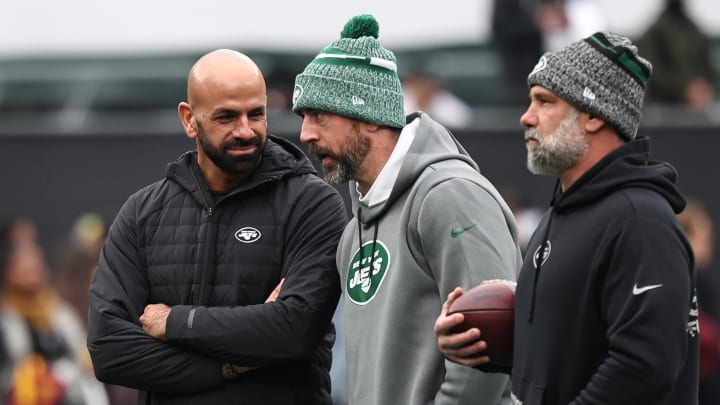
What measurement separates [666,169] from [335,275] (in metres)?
1.54

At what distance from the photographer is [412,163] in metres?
5.45

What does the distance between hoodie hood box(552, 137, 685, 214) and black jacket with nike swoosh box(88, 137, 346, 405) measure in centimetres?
132

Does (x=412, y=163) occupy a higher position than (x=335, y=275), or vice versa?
(x=412, y=163)

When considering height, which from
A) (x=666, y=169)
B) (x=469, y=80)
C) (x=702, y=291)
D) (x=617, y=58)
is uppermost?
(x=617, y=58)

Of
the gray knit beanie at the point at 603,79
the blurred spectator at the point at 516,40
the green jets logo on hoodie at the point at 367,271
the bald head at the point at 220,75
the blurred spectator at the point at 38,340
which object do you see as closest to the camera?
the gray knit beanie at the point at 603,79

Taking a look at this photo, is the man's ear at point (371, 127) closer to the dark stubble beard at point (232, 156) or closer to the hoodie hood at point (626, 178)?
the dark stubble beard at point (232, 156)

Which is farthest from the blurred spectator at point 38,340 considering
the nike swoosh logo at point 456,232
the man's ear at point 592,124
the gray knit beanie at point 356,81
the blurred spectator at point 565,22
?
the man's ear at point 592,124

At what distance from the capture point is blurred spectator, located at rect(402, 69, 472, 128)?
11.7 metres


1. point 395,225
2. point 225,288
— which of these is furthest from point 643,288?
point 225,288

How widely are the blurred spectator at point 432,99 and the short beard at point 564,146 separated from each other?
6.72 metres

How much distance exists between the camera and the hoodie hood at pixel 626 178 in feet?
15.0

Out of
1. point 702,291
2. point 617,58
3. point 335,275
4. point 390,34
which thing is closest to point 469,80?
point 390,34

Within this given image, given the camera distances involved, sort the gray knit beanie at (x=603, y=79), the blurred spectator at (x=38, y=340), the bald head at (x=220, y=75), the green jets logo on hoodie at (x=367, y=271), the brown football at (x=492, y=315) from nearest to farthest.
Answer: the gray knit beanie at (x=603, y=79) < the brown football at (x=492, y=315) < the green jets logo on hoodie at (x=367, y=271) < the bald head at (x=220, y=75) < the blurred spectator at (x=38, y=340)

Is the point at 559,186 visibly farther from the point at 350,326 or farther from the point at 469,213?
the point at 350,326
